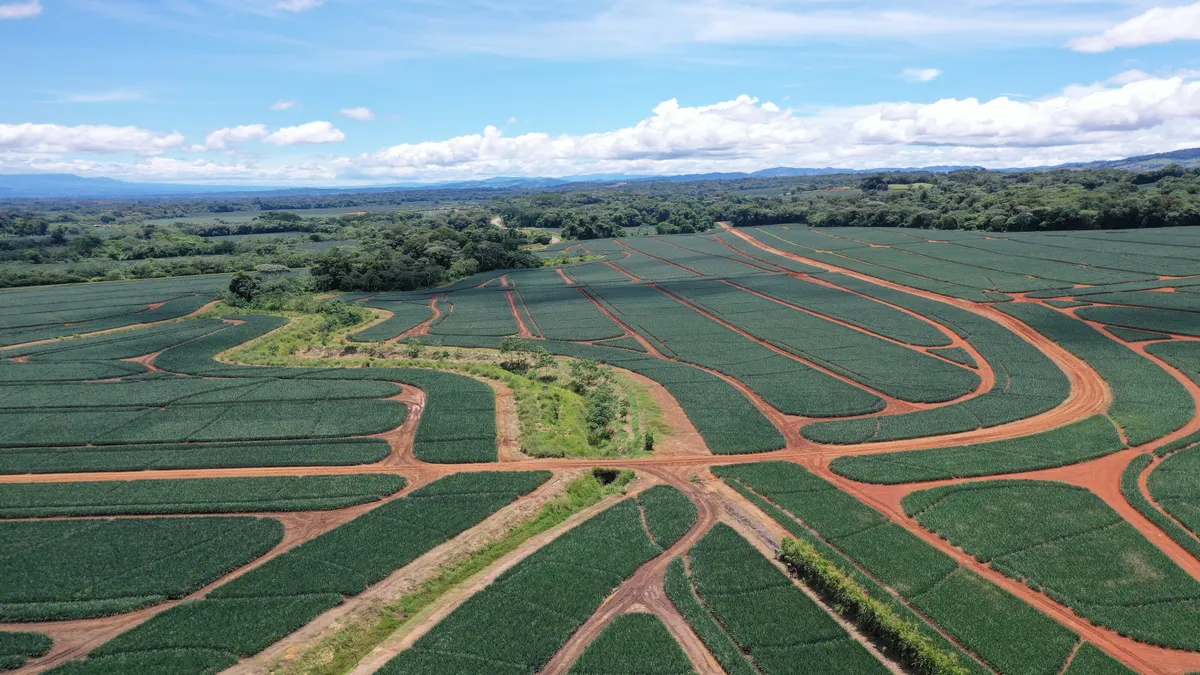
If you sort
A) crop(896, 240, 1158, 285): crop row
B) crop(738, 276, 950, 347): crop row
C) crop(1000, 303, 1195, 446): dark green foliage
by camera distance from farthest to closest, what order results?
crop(896, 240, 1158, 285): crop row
crop(738, 276, 950, 347): crop row
crop(1000, 303, 1195, 446): dark green foliage

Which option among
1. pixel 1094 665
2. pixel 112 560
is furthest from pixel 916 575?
pixel 112 560

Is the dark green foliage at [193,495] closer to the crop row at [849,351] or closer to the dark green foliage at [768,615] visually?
the dark green foliage at [768,615]

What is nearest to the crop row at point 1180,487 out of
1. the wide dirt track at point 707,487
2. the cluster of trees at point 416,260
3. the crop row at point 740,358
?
the wide dirt track at point 707,487

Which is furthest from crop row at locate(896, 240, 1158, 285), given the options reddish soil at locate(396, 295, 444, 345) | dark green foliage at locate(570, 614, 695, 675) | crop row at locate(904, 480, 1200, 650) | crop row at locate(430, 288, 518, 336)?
dark green foliage at locate(570, 614, 695, 675)

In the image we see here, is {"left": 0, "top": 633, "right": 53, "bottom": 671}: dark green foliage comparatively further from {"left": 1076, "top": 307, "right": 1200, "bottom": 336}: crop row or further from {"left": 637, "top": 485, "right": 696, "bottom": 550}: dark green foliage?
{"left": 1076, "top": 307, "right": 1200, "bottom": 336}: crop row

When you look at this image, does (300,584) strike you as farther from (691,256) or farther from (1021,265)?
(691,256)
